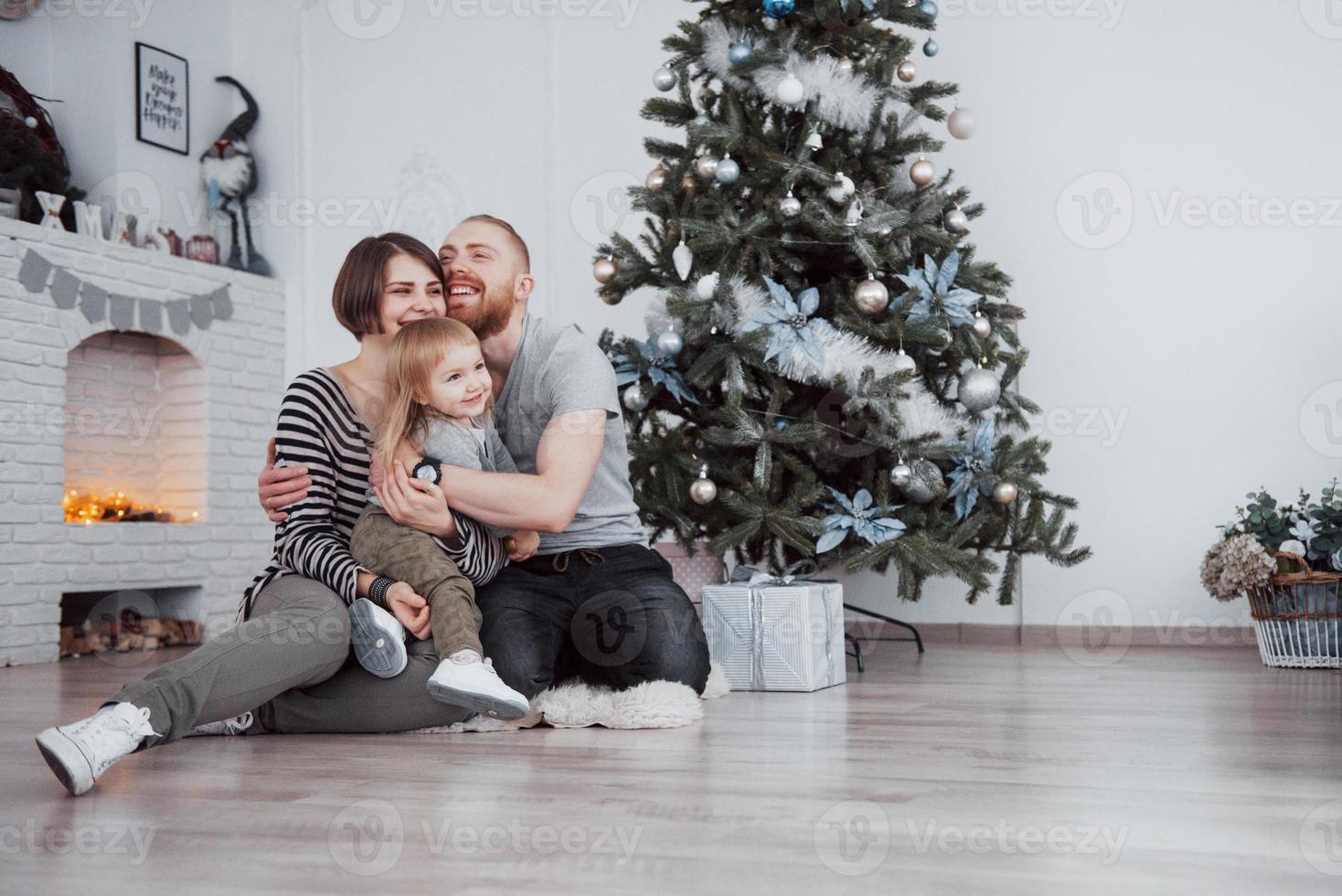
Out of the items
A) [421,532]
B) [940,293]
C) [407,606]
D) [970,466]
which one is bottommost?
[407,606]

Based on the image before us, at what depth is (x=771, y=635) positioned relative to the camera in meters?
2.58

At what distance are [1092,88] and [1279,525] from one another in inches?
56.2

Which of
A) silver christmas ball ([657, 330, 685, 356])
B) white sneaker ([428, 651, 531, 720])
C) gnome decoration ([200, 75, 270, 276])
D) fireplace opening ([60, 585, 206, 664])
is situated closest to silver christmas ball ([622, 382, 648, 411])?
silver christmas ball ([657, 330, 685, 356])

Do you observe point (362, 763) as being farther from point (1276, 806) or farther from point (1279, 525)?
point (1279, 525)

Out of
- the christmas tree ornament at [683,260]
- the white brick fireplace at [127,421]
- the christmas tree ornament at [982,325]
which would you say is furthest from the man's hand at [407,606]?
the white brick fireplace at [127,421]

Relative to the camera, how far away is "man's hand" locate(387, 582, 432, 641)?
1.92 metres

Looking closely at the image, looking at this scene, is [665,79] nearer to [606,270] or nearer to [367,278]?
[606,270]

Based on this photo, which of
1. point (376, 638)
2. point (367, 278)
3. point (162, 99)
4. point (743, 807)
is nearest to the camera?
point (743, 807)

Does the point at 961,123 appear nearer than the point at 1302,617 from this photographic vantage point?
No

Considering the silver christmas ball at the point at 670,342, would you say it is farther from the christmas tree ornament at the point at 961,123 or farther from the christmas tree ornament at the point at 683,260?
the christmas tree ornament at the point at 961,123

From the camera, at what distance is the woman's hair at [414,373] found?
6.48ft

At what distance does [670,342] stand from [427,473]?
0.99 metres

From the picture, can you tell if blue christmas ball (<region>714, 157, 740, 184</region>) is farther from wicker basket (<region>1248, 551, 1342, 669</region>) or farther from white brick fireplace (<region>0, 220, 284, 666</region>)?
white brick fireplace (<region>0, 220, 284, 666</region>)

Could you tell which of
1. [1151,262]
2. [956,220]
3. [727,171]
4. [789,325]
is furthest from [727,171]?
[1151,262]
